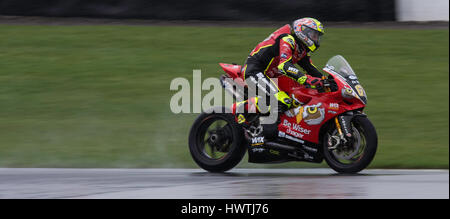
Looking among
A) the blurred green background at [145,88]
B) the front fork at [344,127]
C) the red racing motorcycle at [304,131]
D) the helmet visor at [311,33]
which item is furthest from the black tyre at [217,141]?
the helmet visor at [311,33]

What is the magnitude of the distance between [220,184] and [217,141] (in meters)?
1.18

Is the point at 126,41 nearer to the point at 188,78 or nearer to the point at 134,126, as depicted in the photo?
the point at 188,78

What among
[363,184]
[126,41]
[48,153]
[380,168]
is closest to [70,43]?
[126,41]

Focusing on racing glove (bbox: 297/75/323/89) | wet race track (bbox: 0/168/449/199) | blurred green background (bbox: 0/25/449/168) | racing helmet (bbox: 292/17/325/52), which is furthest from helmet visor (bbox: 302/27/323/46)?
blurred green background (bbox: 0/25/449/168)

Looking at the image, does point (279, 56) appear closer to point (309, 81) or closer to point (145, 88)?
point (309, 81)

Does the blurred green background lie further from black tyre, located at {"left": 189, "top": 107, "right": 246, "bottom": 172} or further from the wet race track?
the wet race track

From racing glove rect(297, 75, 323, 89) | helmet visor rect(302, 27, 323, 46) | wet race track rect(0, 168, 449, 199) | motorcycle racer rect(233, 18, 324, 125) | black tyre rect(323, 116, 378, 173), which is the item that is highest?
helmet visor rect(302, 27, 323, 46)

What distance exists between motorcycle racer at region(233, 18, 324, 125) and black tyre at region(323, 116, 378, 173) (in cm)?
56

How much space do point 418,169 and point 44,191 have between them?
4088mm

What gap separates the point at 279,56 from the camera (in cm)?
831

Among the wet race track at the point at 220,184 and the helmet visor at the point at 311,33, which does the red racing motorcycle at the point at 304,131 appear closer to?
the wet race track at the point at 220,184

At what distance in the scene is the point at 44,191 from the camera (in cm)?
689

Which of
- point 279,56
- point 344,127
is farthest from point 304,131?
point 279,56

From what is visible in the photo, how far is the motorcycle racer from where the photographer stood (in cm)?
817
